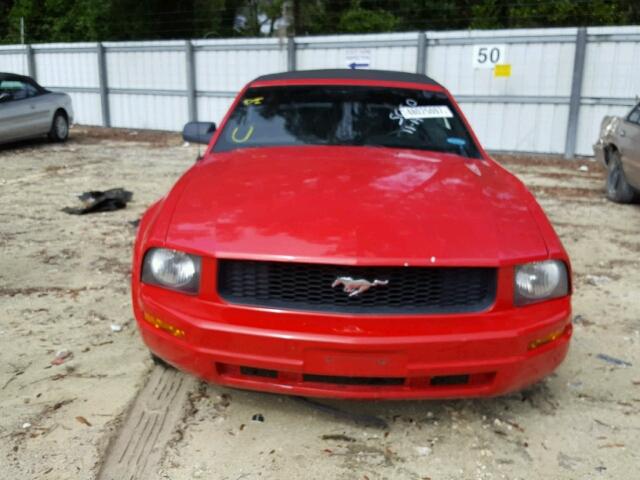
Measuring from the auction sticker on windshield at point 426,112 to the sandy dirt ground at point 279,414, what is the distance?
62.8 inches

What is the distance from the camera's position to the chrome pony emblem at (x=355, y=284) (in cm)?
242

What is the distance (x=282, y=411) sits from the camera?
294 centimetres

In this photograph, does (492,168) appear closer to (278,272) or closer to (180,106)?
(278,272)

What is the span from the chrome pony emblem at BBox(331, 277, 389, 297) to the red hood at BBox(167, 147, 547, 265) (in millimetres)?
78

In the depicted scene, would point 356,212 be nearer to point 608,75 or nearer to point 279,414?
point 279,414

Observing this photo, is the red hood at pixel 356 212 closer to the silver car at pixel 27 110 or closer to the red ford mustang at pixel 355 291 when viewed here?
the red ford mustang at pixel 355 291

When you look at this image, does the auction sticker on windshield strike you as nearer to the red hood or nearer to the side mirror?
the red hood

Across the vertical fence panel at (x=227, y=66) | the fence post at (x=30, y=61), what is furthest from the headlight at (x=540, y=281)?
the fence post at (x=30, y=61)

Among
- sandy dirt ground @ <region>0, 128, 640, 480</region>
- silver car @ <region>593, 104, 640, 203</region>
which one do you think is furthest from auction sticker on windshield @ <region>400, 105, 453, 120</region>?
silver car @ <region>593, 104, 640, 203</region>

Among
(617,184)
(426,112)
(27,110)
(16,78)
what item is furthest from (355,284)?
(16,78)

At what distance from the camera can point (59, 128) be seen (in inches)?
523

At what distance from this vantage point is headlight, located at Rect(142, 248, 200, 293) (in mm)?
2568

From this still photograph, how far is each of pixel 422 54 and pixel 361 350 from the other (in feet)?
37.4

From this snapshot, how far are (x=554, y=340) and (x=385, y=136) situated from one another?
1747mm
